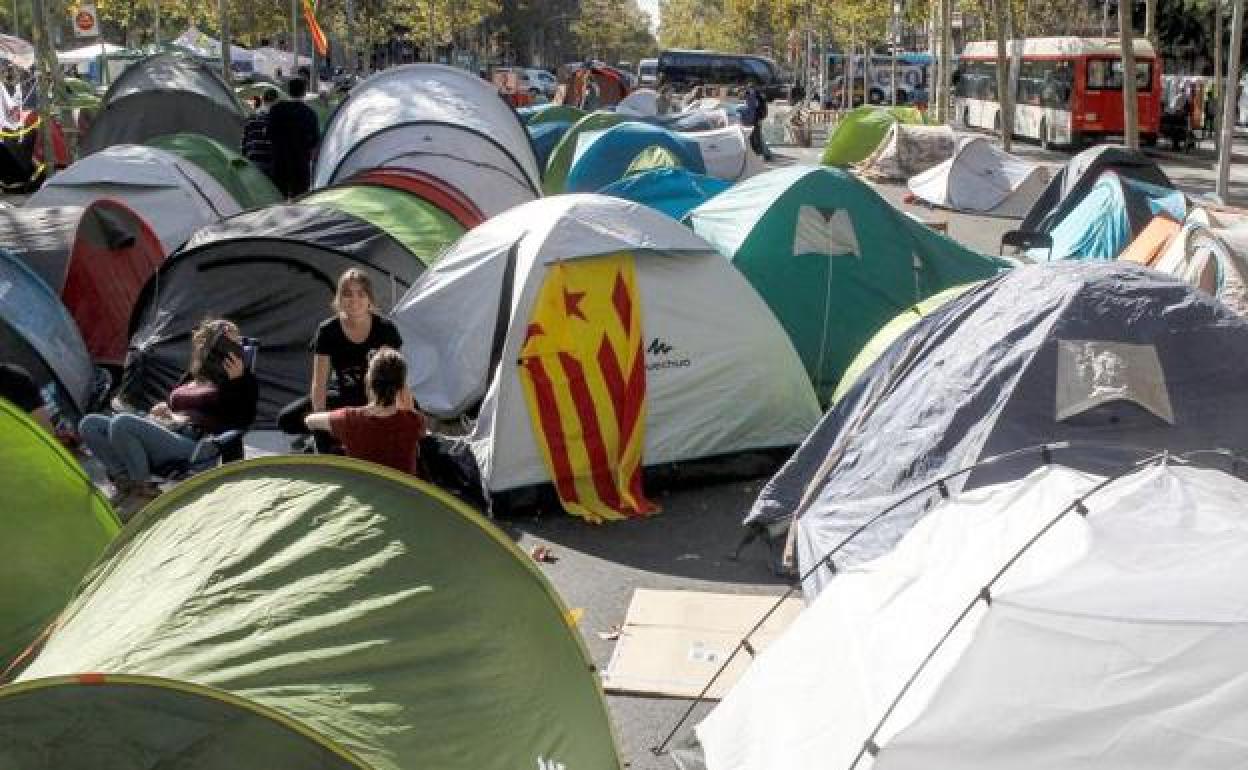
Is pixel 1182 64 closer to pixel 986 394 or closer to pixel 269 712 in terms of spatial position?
pixel 986 394

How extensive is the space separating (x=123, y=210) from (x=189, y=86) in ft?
35.3

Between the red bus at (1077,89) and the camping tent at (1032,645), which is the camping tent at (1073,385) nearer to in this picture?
the camping tent at (1032,645)

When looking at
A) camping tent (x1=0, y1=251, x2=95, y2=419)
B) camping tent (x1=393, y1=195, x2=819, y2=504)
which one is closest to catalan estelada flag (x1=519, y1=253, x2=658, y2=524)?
camping tent (x1=393, y1=195, x2=819, y2=504)

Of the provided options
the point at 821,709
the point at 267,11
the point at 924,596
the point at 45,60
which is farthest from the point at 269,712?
the point at 267,11

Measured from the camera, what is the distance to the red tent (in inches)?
399

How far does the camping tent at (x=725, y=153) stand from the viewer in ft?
63.5

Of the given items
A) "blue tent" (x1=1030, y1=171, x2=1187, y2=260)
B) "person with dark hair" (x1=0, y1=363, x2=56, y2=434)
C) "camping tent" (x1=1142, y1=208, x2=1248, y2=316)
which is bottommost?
"blue tent" (x1=1030, y1=171, x2=1187, y2=260)

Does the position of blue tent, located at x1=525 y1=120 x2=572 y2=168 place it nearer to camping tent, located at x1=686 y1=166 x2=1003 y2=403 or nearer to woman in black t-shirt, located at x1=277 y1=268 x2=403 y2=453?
camping tent, located at x1=686 y1=166 x2=1003 y2=403

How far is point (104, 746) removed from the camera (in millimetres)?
3213

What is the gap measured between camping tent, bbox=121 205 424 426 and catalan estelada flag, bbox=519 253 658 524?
186 centimetres

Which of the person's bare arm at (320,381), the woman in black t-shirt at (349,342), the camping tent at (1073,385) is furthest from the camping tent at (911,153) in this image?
the camping tent at (1073,385)

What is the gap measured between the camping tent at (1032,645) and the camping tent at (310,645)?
0.74m

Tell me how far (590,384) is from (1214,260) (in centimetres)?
441

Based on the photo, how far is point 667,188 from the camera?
1460 centimetres
